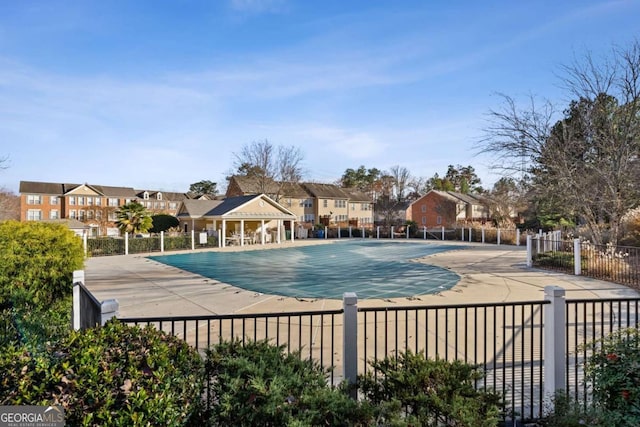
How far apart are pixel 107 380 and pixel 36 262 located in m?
6.39

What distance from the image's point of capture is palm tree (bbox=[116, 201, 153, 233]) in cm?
2344

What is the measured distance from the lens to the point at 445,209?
152ft

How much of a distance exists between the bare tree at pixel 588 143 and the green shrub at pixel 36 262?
47.4 feet

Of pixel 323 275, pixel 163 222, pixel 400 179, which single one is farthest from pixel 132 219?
pixel 400 179

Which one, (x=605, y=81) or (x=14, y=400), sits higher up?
(x=605, y=81)

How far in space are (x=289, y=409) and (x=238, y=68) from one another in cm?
1272

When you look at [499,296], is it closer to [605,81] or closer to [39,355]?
[39,355]

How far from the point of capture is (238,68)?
12758 millimetres

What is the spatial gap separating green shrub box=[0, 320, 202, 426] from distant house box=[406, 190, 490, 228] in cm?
4573

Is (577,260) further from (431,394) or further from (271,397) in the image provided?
(271,397)

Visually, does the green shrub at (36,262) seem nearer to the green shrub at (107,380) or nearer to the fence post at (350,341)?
the green shrub at (107,380)

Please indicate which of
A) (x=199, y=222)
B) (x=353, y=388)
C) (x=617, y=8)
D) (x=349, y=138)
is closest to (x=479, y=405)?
(x=353, y=388)

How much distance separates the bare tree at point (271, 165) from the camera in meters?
39.8

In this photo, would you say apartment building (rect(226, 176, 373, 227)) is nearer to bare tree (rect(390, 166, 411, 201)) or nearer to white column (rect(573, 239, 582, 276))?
bare tree (rect(390, 166, 411, 201))
